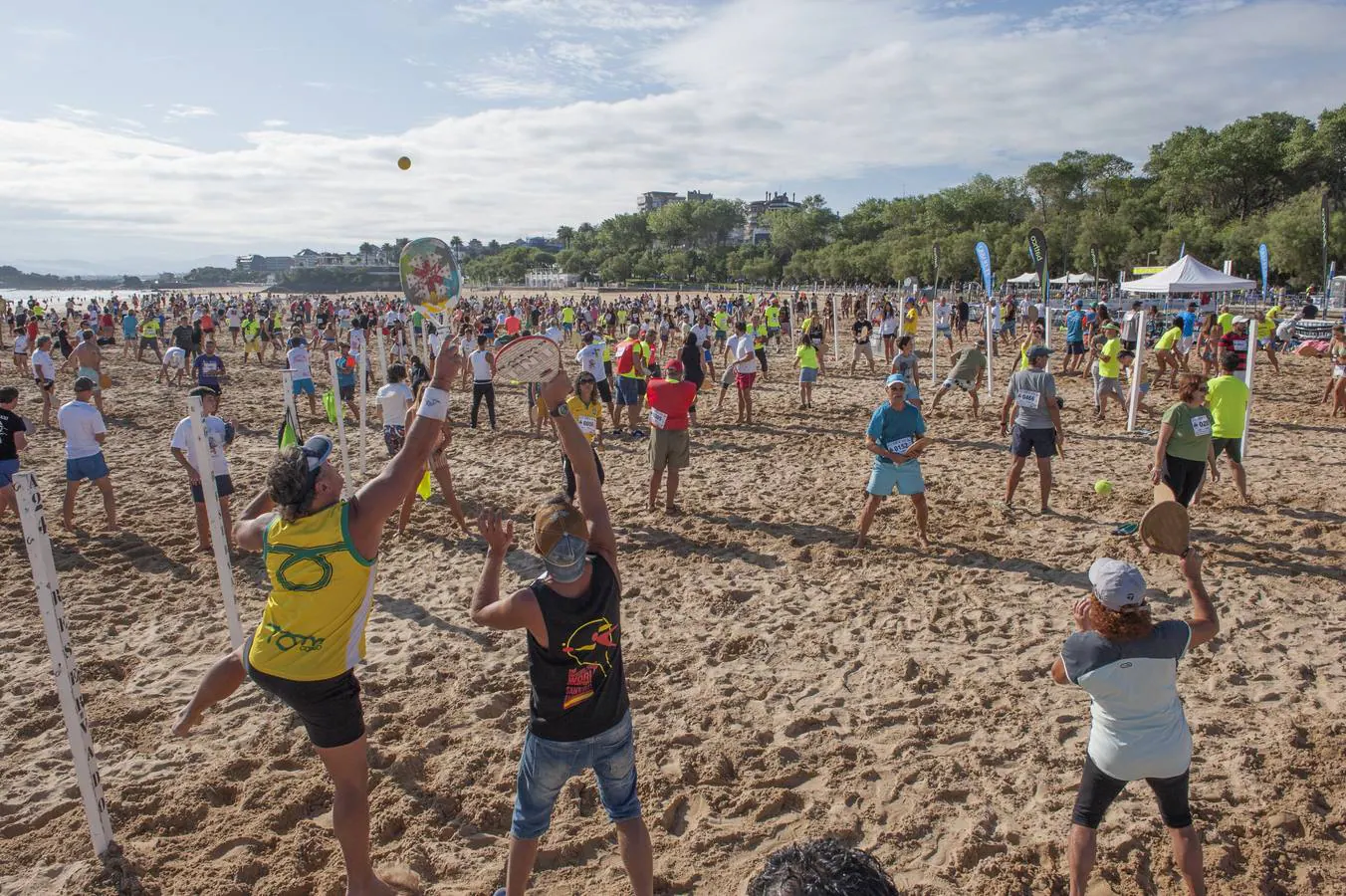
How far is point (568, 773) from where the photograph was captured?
283 centimetres

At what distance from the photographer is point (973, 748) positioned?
440 cm

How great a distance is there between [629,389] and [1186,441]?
301 inches

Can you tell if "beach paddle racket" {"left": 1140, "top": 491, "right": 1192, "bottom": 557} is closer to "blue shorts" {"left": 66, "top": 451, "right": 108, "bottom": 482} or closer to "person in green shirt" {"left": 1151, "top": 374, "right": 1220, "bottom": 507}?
"person in green shirt" {"left": 1151, "top": 374, "right": 1220, "bottom": 507}

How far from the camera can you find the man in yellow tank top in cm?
280

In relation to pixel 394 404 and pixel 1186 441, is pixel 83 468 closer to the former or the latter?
pixel 394 404

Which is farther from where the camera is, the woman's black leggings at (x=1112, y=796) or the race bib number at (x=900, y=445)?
the race bib number at (x=900, y=445)

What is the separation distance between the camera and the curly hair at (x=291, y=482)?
8.99ft

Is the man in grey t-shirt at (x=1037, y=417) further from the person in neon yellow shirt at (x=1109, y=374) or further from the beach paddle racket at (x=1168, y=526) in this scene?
the beach paddle racket at (x=1168, y=526)

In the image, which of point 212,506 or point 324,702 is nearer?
point 324,702

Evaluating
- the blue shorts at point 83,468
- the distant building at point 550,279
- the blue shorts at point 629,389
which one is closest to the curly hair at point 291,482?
the blue shorts at point 83,468

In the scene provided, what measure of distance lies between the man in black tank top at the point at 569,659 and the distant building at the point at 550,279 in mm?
95484

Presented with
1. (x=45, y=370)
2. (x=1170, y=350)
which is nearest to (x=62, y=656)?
(x=45, y=370)

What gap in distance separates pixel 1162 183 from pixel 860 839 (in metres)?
61.6

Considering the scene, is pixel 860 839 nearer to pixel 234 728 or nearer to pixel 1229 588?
pixel 234 728
